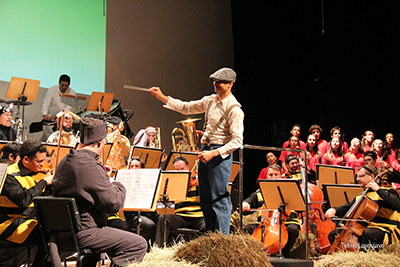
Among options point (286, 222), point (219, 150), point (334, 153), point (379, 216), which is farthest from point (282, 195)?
point (334, 153)

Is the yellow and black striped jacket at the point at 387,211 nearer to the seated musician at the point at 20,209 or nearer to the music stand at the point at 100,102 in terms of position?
the seated musician at the point at 20,209

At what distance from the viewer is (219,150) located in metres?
2.97

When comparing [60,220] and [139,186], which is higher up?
[139,186]

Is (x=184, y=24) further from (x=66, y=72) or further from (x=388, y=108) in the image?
(x=388, y=108)

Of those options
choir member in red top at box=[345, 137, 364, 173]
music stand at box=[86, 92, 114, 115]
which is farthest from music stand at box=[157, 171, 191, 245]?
choir member in red top at box=[345, 137, 364, 173]

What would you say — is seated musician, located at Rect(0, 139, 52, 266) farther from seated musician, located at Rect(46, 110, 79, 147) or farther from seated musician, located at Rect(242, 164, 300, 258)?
seated musician, located at Rect(46, 110, 79, 147)

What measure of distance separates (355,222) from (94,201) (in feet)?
8.34

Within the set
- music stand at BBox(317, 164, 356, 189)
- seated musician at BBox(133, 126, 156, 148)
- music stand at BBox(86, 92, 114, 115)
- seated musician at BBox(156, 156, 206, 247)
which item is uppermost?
music stand at BBox(86, 92, 114, 115)

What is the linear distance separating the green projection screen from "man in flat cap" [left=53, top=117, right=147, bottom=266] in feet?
15.9

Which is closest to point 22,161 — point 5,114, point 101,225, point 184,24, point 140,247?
point 101,225

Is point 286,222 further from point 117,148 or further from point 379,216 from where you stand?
point 117,148

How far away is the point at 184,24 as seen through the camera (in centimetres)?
897

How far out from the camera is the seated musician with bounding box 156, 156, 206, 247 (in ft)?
14.0

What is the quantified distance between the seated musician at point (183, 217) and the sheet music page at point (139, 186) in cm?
92
